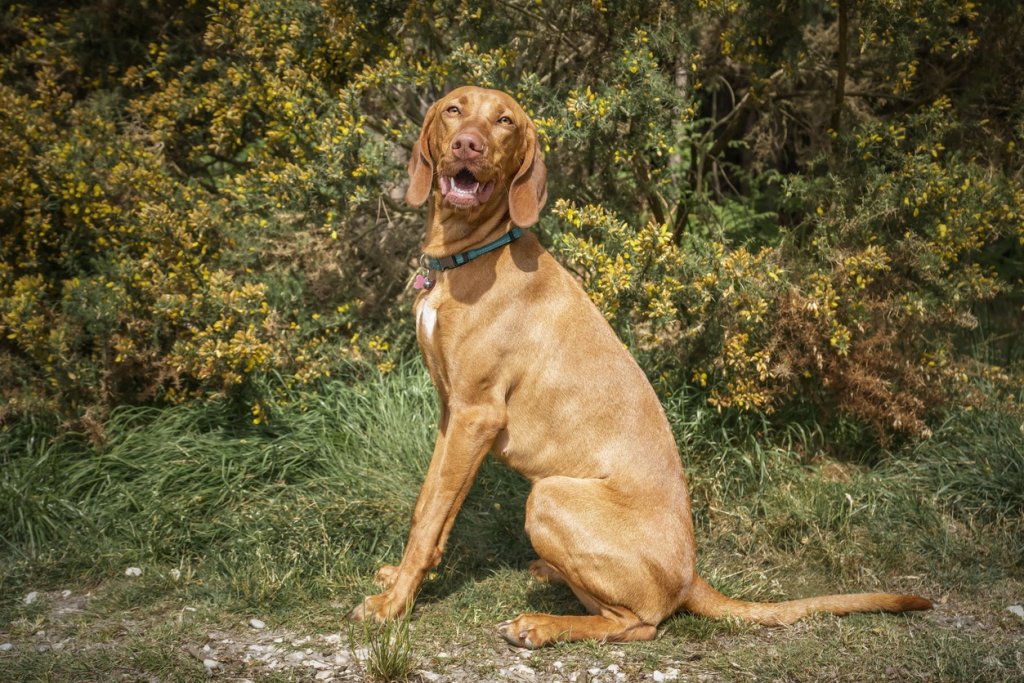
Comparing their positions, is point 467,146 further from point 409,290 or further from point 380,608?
point 409,290

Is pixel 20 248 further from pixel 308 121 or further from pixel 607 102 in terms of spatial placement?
pixel 607 102

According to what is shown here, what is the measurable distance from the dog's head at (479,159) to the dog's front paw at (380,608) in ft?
5.20

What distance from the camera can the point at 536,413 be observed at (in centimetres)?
369

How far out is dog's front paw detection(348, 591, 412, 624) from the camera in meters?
3.56

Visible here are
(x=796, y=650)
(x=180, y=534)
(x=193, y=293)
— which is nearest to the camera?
(x=796, y=650)

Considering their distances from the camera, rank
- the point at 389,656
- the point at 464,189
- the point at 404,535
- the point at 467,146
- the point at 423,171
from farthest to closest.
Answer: the point at 404,535
the point at 423,171
the point at 464,189
the point at 467,146
the point at 389,656

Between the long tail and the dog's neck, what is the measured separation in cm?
163

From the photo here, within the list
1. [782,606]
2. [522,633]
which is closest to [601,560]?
[522,633]

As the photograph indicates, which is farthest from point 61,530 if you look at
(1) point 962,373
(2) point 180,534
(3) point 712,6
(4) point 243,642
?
(1) point 962,373

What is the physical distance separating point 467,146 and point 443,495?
1.38m

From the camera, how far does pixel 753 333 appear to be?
4.71m

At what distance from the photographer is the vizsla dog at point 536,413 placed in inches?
136

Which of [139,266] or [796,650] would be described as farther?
[139,266]

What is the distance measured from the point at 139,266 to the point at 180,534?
153 cm
